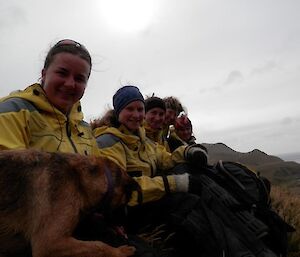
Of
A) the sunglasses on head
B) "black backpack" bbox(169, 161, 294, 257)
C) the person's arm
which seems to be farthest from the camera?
the sunglasses on head

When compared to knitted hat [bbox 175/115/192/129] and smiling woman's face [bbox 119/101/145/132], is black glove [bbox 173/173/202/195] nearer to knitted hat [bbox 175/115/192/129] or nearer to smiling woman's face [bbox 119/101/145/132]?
smiling woman's face [bbox 119/101/145/132]

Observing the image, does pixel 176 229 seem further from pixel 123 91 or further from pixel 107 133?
pixel 123 91

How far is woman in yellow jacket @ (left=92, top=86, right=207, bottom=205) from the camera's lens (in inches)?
166

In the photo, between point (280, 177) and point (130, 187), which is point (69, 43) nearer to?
point (130, 187)

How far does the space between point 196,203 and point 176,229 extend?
42 centimetres

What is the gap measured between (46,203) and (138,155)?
8.63ft

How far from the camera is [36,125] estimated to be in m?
3.36

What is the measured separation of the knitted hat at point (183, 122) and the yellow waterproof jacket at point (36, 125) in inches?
159

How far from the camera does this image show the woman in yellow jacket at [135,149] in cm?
422

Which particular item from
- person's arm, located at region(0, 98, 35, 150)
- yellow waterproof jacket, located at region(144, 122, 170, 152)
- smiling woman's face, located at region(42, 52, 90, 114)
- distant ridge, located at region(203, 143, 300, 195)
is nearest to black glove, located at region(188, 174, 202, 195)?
smiling woman's face, located at region(42, 52, 90, 114)

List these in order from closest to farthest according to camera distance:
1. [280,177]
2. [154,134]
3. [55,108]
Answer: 1. [55,108]
2. [154,134]
3. [280,177]

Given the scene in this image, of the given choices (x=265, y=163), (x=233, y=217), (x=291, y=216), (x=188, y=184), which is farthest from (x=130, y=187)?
(x=265, y=163)

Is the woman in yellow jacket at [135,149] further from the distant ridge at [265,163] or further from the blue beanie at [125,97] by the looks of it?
the distant ridge at [265,163]

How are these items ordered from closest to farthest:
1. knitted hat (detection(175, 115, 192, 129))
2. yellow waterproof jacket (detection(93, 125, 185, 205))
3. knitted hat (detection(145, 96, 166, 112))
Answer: yellow waterproof jacket (detection(93, 125, 185, 205)), knitted hat (detection(145, 96, 166, 112)), knitted hat (detection(175, 115, 192, 129))
